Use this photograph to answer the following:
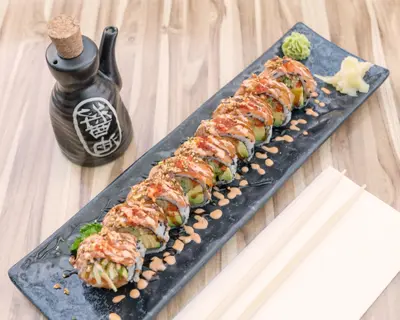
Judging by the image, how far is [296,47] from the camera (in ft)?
8.07

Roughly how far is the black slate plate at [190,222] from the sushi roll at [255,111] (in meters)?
0.08

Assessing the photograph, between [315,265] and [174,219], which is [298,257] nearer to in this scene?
[315,265]

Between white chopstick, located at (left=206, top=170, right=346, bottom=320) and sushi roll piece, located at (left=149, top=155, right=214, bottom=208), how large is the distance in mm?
284

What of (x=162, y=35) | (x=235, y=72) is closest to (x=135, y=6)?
(x=162, y=35)

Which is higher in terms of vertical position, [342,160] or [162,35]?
[162,35]

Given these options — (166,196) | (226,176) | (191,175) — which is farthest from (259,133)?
(166,196)

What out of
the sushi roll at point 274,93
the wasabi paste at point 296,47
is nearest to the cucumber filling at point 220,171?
the sushi roll at point 274,93

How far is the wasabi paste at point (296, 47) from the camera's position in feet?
8.07

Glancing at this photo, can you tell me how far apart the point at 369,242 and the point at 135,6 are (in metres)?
1.64

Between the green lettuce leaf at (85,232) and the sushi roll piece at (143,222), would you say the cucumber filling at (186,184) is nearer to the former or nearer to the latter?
the sushi roll piece at (143,222)

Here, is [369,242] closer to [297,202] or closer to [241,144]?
[297,202]

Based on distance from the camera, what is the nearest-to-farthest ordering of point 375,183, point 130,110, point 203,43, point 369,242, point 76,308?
point 76,308
point 369,242
point 375,183
point 130,110
point 203,43

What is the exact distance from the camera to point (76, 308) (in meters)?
1.80

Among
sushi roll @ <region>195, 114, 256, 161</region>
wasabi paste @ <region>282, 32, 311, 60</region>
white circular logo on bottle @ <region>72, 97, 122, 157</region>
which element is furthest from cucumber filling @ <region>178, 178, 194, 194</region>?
wasabi paste @ <region>282, 32, 311, 60</region>
